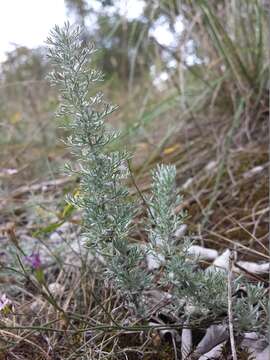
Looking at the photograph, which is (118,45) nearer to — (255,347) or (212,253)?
(212,253)

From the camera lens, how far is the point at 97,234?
609mm

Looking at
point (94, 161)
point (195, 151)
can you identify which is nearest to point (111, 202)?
point (94, 161)

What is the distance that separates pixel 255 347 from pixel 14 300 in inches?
20.1

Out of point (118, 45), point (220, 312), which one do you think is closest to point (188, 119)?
point (220, 312)

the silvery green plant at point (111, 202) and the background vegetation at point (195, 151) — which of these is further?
the background vegetation at point (195, 151)

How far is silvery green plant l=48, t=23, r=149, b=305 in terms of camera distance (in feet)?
1.93

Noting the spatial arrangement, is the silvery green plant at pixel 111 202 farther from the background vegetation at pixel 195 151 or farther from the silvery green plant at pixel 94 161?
the background vegetation at pixel 195 151

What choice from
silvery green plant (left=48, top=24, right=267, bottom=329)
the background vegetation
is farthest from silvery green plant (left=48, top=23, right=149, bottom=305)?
the background vegetation

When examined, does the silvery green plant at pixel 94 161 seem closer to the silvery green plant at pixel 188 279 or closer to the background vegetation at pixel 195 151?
the silvery green plant at pixel 188 279

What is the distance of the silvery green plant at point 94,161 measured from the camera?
0.59m

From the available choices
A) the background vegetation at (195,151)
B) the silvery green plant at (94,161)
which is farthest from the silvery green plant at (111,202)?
the background vegetation at (195,151)

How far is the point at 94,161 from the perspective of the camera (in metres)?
0.61

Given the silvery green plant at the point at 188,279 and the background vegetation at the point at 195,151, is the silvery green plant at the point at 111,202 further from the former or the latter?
the background vegetation at the point at 195,151

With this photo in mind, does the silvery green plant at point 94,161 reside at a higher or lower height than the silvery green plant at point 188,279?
higher
